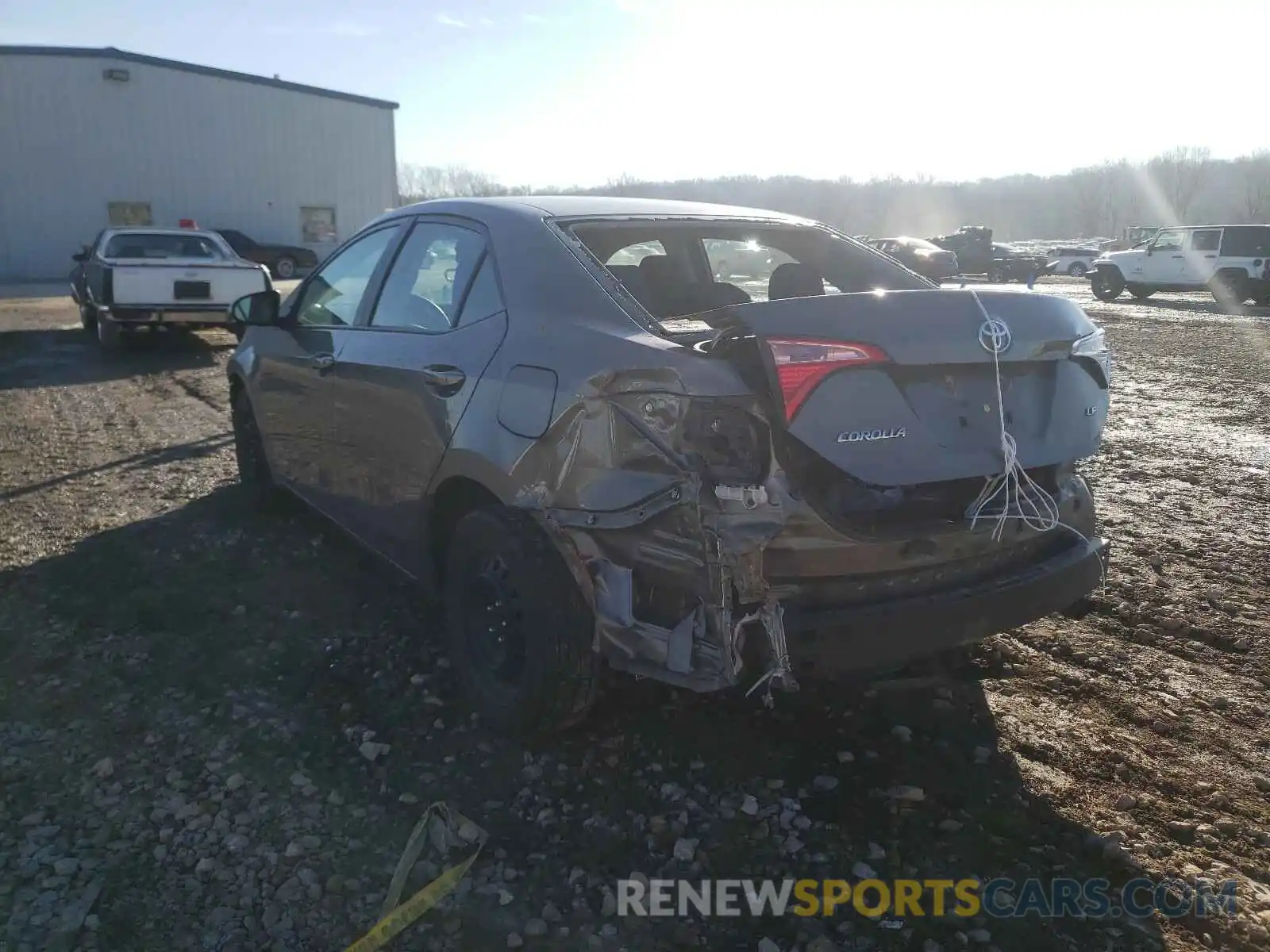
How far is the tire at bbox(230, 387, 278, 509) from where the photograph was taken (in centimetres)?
549

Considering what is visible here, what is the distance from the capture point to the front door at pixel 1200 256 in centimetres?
2248

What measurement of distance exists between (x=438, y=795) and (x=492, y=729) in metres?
0.30

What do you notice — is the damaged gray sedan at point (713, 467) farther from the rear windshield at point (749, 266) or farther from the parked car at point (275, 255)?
the parked car at point (275, 255)

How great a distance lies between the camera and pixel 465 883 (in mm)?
2496

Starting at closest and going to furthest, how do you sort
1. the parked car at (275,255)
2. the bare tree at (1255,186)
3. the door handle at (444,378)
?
the door handle at (444,378) < the parked car at (275,255) < the bare tree at (1255,186)

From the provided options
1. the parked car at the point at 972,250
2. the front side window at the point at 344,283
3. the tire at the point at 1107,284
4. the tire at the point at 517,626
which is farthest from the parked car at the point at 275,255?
the tire at the point at 517,626

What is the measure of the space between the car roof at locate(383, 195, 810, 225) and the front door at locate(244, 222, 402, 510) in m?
0.34

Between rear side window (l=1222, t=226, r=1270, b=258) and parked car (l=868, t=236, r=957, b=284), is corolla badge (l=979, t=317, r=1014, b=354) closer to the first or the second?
rear side window (l=1222, t=226, r=1270, b=258)

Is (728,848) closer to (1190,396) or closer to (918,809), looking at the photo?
A: (918,809)

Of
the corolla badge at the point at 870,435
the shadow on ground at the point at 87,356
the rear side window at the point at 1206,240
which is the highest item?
the rear side window at the point at 1206,240

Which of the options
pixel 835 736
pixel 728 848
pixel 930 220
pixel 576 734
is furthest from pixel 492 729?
pixel 930 220

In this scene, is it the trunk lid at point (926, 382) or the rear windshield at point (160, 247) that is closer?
the trunk lid at point (926, 382)

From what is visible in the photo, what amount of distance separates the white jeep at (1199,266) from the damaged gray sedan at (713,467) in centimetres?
2285

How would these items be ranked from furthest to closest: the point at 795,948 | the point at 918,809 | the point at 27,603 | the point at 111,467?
the point at 111,467 < the point at 27,603 < the point at 918,809 < the point at 795,948
